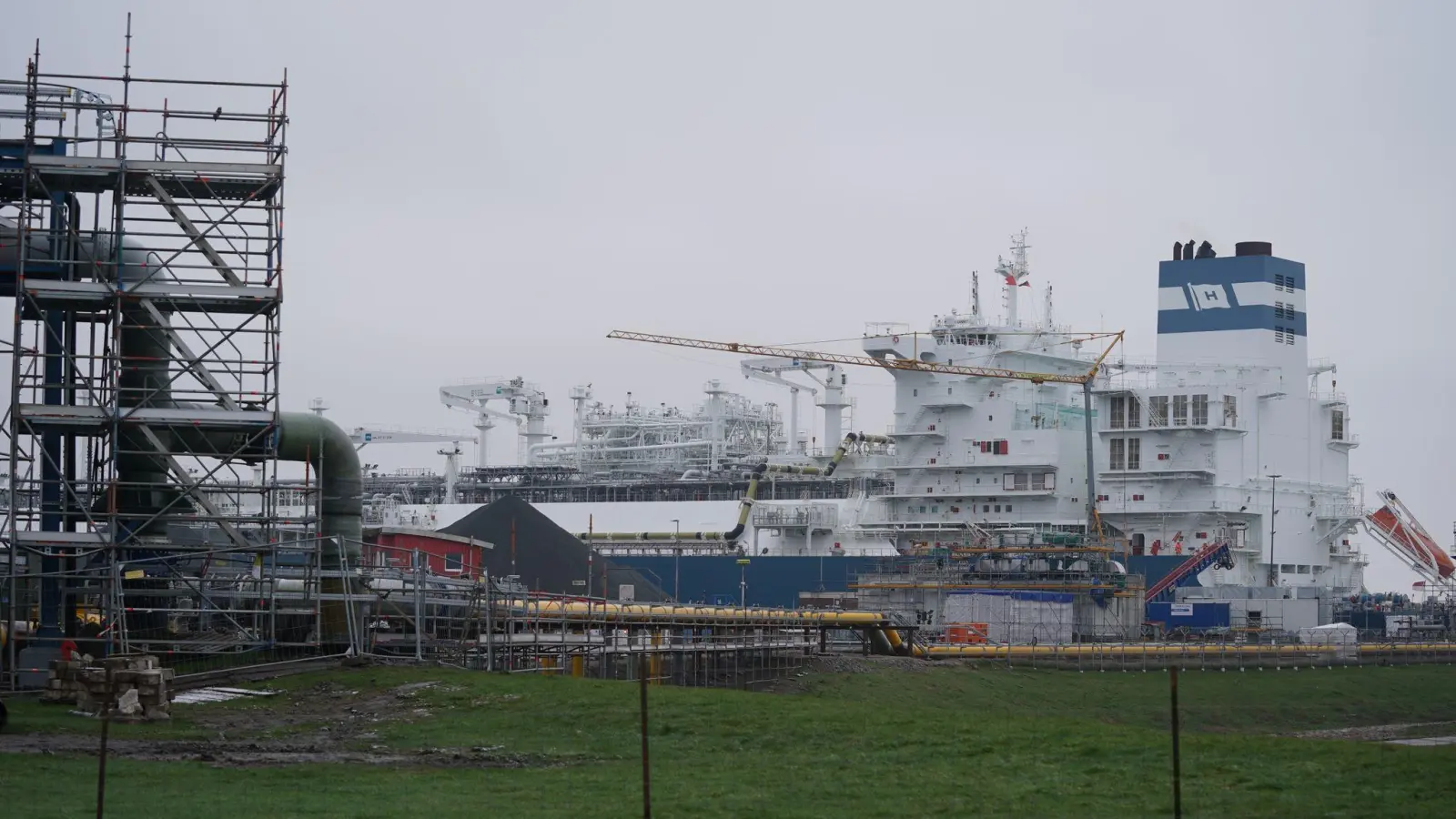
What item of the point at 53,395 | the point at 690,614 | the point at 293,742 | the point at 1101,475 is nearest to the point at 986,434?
the point at 1101,475

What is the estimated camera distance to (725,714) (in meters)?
21.3

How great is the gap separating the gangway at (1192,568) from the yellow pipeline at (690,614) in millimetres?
18228

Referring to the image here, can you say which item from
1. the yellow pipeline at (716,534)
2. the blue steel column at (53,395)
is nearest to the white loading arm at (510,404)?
the yellow pipeline at (716,534)

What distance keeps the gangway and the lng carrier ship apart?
0.08 meters

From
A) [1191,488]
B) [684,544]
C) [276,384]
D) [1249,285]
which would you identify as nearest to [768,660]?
[276,384]

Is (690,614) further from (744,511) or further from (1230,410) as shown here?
(744,511)

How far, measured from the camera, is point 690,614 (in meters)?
45.8

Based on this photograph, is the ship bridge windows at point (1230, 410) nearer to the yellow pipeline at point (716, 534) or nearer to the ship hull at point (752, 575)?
the ship hull at point (752, 575)

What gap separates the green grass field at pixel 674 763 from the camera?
Answer: 15.1 meters

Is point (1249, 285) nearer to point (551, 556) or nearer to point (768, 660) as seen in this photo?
point (551, 556)

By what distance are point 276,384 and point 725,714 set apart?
12.1 metres

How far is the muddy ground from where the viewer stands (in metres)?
18.0

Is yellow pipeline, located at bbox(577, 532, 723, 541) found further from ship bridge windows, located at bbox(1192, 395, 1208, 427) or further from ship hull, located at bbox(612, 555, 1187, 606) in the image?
ship bridge windows, located at bbox(1192, 395, 1208, 427)

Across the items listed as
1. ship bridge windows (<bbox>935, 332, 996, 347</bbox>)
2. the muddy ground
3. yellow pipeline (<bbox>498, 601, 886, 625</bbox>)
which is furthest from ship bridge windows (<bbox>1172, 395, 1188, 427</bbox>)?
the muddy ground
